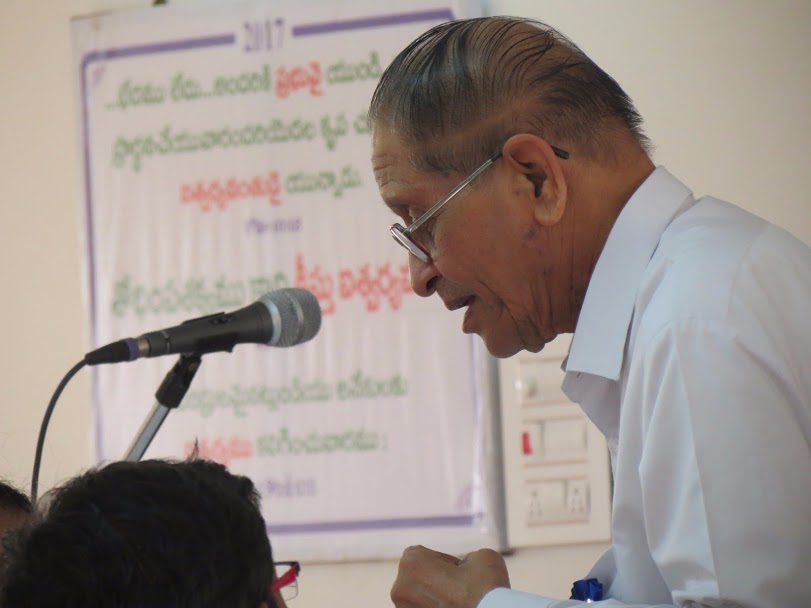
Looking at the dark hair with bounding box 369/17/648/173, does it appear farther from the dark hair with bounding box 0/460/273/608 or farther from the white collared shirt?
the dark hair with bounding box 0/460/273/608

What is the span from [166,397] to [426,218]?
441 millimetres

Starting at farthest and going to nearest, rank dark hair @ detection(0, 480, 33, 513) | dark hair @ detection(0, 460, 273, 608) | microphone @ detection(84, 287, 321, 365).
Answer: dark hair @ detection(0, 480, 33, 513) < microphone @ detection(84, 287, 321, 365) < dark hair @ detection(0, 460, 273, 608)

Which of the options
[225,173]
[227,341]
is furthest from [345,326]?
[227,341]

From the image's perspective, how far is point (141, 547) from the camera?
2.85 feet

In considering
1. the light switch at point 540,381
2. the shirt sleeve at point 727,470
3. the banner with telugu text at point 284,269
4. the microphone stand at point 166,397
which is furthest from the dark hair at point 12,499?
the light switch at point 540,381

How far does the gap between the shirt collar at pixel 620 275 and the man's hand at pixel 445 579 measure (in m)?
0.22

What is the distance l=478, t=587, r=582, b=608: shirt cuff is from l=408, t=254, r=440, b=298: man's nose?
1.19ft

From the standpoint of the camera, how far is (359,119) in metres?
2.78

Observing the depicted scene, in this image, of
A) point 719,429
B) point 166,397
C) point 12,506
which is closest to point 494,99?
point 719,429

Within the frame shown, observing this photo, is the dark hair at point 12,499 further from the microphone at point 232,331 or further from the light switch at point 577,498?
the light switch at point 577,498

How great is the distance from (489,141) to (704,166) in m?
1.61

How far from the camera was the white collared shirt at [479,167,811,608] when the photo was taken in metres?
0.93

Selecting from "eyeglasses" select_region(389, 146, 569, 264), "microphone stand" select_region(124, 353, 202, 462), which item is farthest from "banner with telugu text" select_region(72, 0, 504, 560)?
"eyeglasses" select_region(389, 146, 569, 264)

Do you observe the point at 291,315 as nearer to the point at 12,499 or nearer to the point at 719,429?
the point at 12,499
